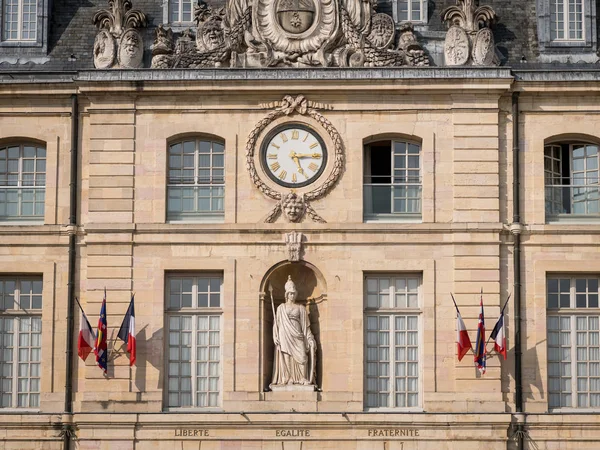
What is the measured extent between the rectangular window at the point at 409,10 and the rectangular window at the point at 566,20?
11.2ft

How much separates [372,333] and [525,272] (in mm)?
4092

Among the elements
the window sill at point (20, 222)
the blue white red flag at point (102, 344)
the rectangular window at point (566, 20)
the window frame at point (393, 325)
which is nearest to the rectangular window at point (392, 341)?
the window frame at point (393, 325)

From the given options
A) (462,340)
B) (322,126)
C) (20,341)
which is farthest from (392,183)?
(20,341)

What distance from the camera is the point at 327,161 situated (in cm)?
4109

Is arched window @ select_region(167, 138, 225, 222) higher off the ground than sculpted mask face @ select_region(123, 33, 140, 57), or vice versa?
sculpted mask face @ select_region(123, 33, 140, 57)

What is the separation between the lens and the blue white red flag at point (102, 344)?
131ft

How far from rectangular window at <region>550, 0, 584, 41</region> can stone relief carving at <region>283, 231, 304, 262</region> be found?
8.54m

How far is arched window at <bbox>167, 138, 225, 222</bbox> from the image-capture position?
41.3 m

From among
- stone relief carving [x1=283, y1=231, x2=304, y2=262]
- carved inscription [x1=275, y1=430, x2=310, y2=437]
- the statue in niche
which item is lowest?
carved inscription [x1=275, y1=430, x2=310, y2=437]

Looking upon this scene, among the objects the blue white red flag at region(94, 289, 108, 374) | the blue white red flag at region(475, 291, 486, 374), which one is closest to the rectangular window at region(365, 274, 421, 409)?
the blue white red flag at region(475, 291, 486, 374)

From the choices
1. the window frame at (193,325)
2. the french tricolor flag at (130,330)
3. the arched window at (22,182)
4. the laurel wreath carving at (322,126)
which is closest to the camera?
the french tricolor flag at (130,330)

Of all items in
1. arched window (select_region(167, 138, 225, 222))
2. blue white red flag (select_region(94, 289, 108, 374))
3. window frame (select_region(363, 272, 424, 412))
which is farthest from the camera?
arched window (select_region(167, 138, 225, 222))

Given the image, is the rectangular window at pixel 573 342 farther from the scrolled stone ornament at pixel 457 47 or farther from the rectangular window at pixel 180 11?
the rectangular window at pixel 180 11

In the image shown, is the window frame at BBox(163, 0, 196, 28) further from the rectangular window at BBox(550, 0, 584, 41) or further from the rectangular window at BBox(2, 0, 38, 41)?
the rectangular window at BBox(550, 0, 584, 41)
